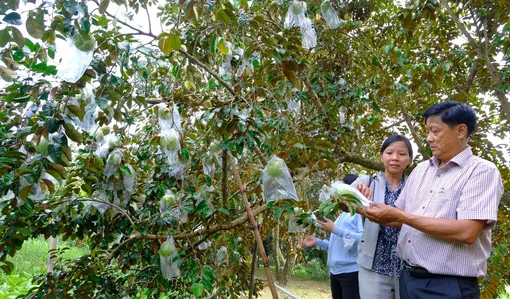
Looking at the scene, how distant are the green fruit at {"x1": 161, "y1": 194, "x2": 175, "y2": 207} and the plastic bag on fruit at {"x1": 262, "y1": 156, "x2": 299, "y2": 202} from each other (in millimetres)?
423

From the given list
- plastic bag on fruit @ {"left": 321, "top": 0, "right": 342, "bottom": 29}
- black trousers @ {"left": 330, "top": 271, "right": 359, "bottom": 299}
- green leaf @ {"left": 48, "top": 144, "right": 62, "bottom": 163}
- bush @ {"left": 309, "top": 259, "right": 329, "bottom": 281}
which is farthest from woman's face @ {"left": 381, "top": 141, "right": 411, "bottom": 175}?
bush @ {"left": 309, "top": 259, "right": 329, "bottom": 281}

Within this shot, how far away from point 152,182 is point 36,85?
2.43 feet

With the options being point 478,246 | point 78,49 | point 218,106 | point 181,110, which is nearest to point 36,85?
point 78,49

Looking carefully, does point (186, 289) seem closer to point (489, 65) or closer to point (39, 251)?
point (489, 65)

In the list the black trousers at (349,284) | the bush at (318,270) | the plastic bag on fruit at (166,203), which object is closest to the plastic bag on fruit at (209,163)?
the plastic bag on fruit at (166,203)

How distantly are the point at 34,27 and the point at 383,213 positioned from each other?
3.46 ft

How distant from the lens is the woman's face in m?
1.66

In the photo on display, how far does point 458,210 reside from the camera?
117cm

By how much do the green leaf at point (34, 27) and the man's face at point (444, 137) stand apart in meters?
1.13

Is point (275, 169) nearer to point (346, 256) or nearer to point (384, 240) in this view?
point (384, 240)

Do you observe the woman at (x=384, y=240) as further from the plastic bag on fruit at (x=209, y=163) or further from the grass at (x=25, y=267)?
the grass at (x=25, y=267)

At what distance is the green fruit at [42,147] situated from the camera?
1.00 meters

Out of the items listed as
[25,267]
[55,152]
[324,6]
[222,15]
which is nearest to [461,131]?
[324,6]

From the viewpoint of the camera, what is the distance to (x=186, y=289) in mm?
1742
